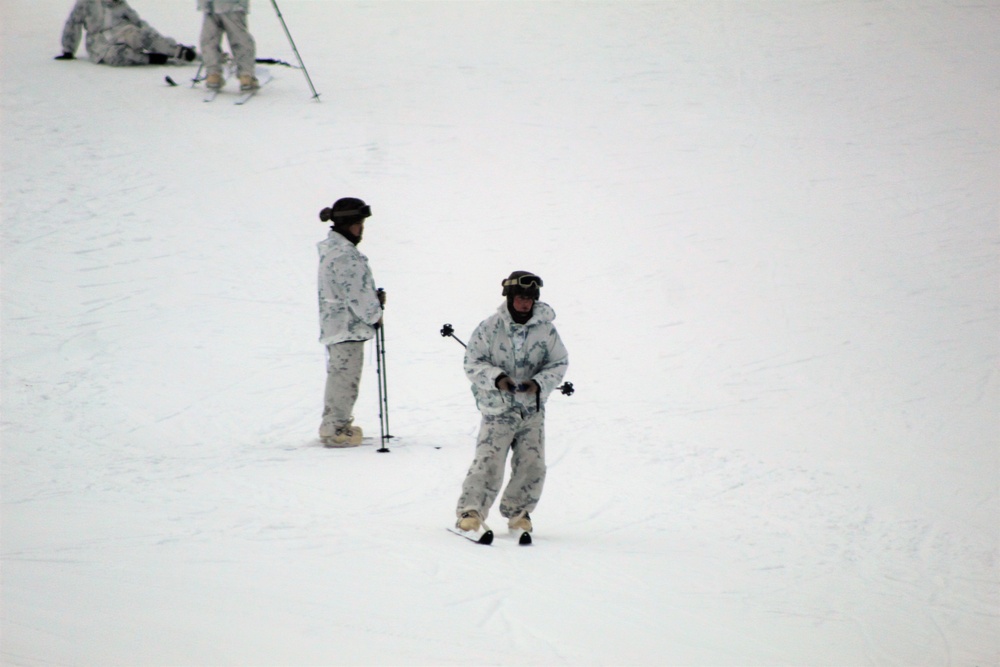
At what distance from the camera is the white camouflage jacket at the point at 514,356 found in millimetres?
5875

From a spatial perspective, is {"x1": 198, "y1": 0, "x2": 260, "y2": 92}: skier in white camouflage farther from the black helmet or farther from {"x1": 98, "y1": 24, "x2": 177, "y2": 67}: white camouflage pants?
the black helmet

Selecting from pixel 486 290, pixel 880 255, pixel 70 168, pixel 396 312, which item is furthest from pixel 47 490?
pixel 880 255

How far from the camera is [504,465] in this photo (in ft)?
19.5

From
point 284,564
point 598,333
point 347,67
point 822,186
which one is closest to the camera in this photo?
point 284,564

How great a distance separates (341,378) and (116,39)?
11.2 metres

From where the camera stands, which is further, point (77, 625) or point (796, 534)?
point (796, 534)

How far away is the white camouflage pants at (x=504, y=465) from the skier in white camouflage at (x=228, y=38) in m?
10.2

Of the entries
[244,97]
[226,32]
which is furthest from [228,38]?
[244,97]

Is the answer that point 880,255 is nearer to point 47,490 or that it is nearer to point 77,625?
point 47,490

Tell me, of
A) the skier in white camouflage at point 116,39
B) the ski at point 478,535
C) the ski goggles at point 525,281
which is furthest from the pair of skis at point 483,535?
the skier in white camouflage at point 116,39

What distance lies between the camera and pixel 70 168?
1316cm

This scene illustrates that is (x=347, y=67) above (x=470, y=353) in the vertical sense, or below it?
above

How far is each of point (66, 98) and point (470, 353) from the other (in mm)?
11515

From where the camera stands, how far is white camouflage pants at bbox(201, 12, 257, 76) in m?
14.3
